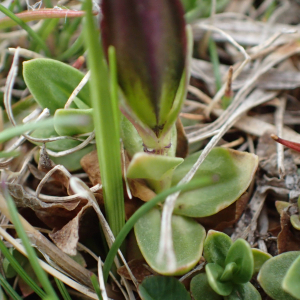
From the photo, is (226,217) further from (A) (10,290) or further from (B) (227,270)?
(A) (10,290)

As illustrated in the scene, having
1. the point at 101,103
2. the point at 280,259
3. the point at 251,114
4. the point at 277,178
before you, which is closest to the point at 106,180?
the point at 101,103

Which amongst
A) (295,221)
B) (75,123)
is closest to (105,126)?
(75,123)

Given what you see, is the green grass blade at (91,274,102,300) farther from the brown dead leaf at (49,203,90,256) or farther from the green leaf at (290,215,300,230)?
the green leaf at (290,215,300,230)

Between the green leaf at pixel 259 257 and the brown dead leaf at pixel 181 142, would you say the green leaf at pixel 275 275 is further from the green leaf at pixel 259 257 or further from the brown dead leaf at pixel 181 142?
the brown dead leaf at pixel 181 142

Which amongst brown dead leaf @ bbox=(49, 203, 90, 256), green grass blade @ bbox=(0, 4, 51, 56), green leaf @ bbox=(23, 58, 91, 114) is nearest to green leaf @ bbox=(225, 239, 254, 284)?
brown dead leaf @ bbox=(49, 203, 90, 256)

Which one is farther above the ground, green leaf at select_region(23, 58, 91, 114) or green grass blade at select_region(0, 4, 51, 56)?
green grass blade at select_region(0, 4, 51, 56)

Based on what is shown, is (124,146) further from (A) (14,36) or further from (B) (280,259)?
(A) (14,36)

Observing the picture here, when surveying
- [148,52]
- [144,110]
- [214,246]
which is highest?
[148,52]
